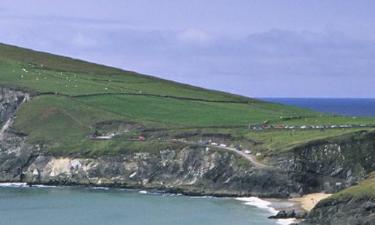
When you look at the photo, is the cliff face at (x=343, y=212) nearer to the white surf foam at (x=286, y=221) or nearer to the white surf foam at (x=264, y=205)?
the white surf foam at (x=286, y=221)

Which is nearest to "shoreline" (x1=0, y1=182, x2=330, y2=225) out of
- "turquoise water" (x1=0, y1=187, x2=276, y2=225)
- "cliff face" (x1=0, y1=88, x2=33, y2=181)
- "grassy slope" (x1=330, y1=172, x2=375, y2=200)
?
"turquoise water" (x1=0, y1=187, x2=276, y2=225)

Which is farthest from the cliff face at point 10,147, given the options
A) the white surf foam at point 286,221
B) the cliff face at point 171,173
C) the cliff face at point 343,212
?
the cliff face at point 343,212

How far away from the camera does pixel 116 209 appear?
380 feet

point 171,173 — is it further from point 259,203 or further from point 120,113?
point 120,113

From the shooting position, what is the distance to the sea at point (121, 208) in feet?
350

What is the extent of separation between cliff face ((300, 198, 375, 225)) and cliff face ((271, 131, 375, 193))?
72.7 feet

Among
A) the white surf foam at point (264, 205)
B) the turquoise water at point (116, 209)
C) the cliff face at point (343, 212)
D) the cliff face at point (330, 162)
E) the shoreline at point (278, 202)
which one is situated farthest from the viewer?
the cliff face at point (330, 162)

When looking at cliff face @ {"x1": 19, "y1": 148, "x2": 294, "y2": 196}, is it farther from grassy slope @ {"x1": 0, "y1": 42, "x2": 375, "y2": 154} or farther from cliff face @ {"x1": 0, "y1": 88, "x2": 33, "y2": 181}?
grassy slope @ {"x1": 0, "y1": 42, "x2": 375, "y2": 154}

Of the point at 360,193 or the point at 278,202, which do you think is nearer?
the point at 360,193

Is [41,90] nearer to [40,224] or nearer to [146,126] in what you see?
[146,126]

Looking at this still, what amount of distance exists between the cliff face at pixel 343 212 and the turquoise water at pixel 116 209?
18.0 feet

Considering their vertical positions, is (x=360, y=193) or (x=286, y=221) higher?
(x=360, y=193)

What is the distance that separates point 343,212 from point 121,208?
29826 mm

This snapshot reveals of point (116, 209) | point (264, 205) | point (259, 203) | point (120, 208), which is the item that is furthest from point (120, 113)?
point (264, 205)
